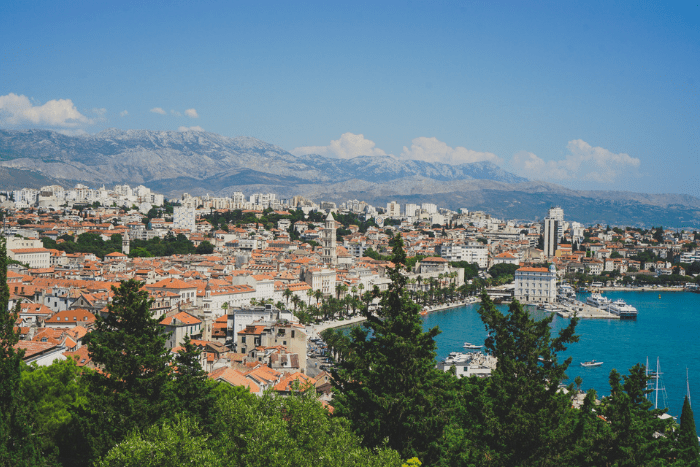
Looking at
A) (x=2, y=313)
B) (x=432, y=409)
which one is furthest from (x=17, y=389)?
(x=432, y=409)

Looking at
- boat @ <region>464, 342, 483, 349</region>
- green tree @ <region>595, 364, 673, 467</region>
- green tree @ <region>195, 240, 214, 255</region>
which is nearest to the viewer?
green tree @ <region>595, 364, 673, 467</region>

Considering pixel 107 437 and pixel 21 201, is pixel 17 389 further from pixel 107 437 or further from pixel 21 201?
pixel 21 201

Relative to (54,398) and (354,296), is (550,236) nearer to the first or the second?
(354,296)

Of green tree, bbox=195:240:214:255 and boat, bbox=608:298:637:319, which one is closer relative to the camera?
boat, bbox=608:298:637:319

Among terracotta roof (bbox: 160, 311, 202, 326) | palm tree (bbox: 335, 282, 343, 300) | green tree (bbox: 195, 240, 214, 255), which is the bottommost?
palm tree (bbox: 335, 282, 343, 300)

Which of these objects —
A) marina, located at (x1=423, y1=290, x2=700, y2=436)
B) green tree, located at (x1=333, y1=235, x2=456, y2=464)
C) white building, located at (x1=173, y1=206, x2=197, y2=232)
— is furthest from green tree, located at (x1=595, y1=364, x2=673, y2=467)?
white building, located at (x1=173, y1=206, x2=197, y2=232)

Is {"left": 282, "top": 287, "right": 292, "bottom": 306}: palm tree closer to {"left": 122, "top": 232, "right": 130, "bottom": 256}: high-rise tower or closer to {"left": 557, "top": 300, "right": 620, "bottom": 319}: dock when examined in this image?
{"left": 557, "top": 300, "right": 620, "bottom": 319}: dock
